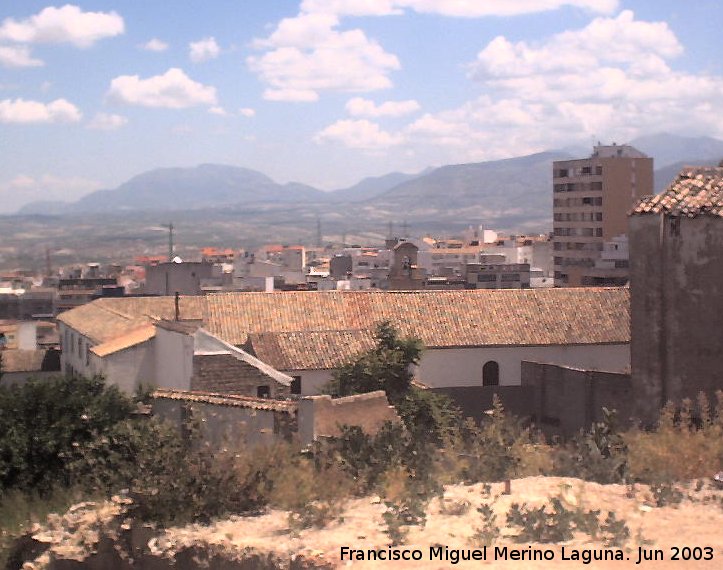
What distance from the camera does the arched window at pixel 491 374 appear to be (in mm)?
34125

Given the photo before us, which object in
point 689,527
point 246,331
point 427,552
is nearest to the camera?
point 427,552

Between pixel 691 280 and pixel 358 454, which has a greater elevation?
pixel 691 280

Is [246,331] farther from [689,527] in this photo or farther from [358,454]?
[689,527]

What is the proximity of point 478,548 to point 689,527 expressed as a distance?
169cm

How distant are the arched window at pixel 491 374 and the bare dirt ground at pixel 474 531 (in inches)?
995

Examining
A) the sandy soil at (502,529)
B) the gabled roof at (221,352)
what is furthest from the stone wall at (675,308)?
the sandy soil at (502,529)

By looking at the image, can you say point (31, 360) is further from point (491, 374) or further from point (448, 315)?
point (491, 374)

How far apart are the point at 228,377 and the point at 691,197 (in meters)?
12.4

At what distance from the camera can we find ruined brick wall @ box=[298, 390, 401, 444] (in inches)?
688

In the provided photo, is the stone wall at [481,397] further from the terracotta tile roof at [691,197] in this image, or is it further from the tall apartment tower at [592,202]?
the tall apartment tower at [592,202]

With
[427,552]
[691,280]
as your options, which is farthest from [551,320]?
[427,552]

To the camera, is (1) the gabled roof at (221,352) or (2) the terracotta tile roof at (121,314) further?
(2) the terracotta tile roof at (121,314)

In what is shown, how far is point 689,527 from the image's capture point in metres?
7.61

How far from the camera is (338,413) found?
18.1 m
